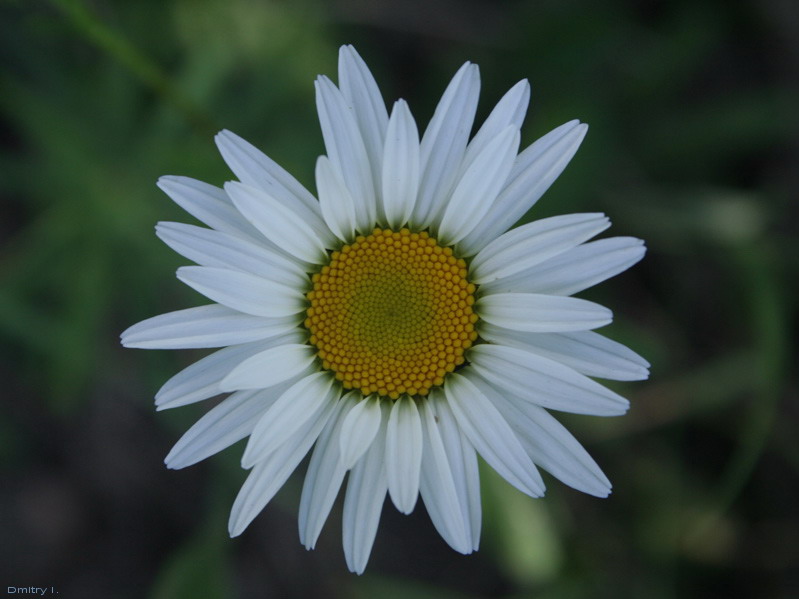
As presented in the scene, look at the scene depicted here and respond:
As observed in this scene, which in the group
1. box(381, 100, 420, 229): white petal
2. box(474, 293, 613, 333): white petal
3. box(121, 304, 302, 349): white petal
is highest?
box(381, 100, 420, 229): white petal

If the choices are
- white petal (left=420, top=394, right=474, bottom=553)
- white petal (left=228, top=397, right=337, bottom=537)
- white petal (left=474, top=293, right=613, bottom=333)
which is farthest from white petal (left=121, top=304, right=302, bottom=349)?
white petal (left=474, top=293, right=613, bottom=333)

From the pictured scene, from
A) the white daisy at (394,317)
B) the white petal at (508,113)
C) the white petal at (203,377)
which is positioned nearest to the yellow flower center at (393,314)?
the white daisy at (394,317)

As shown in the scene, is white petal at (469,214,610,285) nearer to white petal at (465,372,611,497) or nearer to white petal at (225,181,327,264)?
white petal at (465,372,611,497)

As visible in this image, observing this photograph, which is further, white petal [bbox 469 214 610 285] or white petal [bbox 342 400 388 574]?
white petal [bbox 342 400 388 574]

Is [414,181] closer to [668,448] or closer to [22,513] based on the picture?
[668,448]

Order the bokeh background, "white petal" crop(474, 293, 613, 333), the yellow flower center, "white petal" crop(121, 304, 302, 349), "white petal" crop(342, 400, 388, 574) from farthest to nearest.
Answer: the bokeh background, the yellow flower center, "white petal" crop(342, 400, 388, 574), "white petal" crop(121, 304, 302, 349), "white petal" crop(474, 293, 613, 333)

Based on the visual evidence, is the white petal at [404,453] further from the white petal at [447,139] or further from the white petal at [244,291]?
the white petal at [447,139]

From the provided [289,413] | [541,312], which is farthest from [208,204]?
[541,312]
